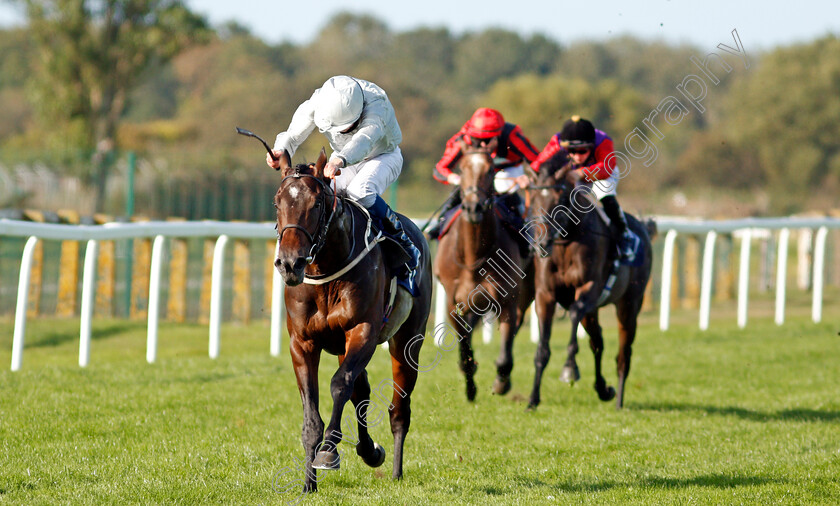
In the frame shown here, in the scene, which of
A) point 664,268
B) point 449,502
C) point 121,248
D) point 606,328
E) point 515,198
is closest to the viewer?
point 449,502

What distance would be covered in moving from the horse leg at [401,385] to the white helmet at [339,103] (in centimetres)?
114

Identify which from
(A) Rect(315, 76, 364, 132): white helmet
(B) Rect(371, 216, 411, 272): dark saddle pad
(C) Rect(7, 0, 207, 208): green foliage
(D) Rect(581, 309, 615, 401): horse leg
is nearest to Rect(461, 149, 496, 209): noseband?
(D) Rect(581, 309, 615, 401): horse leg

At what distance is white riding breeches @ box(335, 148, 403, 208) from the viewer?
478 cm

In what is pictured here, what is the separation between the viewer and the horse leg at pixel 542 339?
22.0 feet

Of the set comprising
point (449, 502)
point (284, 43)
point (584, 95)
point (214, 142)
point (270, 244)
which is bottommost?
point (449, 502)

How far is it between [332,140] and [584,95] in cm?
4433

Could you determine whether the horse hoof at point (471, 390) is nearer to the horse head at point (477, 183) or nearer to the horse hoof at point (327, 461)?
the horse head at point (477, 183)

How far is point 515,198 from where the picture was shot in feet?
24.8

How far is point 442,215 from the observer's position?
24.5 feet

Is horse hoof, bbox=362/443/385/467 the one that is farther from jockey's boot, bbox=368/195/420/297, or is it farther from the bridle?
the bridle

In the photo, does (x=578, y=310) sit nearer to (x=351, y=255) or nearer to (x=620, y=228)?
(x=620, y=228)

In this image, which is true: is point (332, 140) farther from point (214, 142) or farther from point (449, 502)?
point (214, 142)

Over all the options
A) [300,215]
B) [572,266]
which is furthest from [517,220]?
[300,215]

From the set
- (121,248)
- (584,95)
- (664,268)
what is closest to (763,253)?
(664,268)
